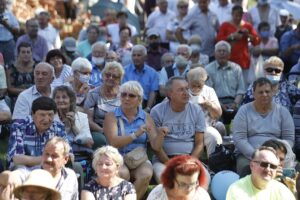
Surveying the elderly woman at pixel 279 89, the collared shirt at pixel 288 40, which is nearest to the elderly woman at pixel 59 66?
the elderly woman at pixel 279 89

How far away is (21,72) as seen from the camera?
11297 millimetres

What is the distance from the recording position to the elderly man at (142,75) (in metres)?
11.9

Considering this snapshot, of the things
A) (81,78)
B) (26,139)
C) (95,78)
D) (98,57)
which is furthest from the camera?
(98,57)

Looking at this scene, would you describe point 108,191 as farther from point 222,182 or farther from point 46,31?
point 46,31

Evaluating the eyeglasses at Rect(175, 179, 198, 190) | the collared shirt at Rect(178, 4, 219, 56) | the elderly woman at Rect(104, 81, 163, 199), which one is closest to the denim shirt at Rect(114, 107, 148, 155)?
the elderly woman at Rect(104, 81, 163, 199)

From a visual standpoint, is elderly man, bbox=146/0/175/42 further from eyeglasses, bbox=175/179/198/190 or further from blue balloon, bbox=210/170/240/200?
eyeglasses, bbox=175/179/198/190

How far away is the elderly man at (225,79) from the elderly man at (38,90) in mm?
2946

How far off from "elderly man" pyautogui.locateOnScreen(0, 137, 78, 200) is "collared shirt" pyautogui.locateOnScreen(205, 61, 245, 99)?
15.4 feet

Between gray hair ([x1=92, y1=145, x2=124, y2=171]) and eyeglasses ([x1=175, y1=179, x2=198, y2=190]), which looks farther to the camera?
gray hair ([x1=92, y1=145, x2=124, y2=171])

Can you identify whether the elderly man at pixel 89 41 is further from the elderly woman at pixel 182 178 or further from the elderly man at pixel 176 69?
the elderly woman at pixel 182 178

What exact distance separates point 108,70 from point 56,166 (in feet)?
8.82

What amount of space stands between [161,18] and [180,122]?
6.69 meters

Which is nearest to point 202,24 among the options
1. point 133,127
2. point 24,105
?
point 24,105

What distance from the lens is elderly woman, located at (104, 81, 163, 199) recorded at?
28.6ft
